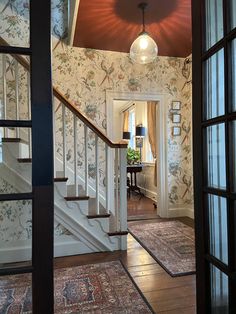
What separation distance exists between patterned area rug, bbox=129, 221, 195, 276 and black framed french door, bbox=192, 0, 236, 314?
46.0 inches

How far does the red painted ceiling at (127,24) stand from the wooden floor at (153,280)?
278cm

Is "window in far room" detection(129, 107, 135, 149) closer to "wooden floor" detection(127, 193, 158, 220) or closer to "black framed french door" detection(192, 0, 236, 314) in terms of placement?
"wooden floor" detection(127, 193, 158, 220)

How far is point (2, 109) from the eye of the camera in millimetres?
1500

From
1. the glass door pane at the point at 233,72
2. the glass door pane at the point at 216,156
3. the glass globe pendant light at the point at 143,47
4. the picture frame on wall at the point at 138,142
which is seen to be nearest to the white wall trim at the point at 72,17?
the glass globe pendant light at the point at 143,47

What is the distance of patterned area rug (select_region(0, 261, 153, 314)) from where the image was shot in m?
1.66

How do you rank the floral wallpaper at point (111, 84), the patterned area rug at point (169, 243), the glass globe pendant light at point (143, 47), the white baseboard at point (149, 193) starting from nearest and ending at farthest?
the patterned area rug at point (169, 243) → the glass globe pendant light at point (143, 47) → the floral wallpaper at point (111, 84) → the white baseboard at point (149, 193)

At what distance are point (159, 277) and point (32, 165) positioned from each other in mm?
1676

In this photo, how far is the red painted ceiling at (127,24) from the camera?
2.76 m

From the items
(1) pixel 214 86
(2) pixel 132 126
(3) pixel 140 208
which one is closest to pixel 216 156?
(1) pixel 214 86

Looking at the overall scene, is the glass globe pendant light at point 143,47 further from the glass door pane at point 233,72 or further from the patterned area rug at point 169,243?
the patterned area rug at point 169,243

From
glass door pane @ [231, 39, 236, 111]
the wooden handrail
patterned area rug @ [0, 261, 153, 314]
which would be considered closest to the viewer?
glass door pane @ [231, 39, 236, 111]

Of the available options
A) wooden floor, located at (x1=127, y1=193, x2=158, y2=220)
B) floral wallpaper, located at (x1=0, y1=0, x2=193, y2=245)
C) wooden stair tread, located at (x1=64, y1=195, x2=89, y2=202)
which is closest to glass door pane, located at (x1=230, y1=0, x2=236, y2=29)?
wooden stair tread, located at (x1=64, y1=195, x2=89, y2=202)

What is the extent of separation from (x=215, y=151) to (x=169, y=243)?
2088 mm

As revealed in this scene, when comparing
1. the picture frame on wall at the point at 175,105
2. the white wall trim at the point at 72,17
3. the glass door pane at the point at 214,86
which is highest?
the white wall trim at the point at 72,17
